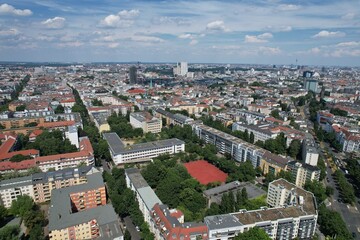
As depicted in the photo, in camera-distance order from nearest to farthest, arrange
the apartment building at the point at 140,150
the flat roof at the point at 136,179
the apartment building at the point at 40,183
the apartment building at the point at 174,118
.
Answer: the apartment building at the point at 40,183 < the flat roof at the point at 136,179 < the apartment building at the point at 140,150 < the apartment building at the point at 174,118

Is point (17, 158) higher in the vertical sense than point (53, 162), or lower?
higher

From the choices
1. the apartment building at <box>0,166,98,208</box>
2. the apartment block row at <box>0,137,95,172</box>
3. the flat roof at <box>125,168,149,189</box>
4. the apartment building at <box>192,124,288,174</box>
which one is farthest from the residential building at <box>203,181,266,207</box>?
the apartment block row at <box>0,137,95,172</box>

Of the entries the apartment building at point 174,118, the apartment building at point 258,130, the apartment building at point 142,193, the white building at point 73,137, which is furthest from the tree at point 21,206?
the apartment building at point 258,130

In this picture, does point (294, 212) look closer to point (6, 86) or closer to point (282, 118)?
point (282, 118)

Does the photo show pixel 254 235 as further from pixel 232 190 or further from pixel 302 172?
pixel 302 172

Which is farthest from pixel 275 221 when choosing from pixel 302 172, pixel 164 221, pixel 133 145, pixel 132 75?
pixel 132 75

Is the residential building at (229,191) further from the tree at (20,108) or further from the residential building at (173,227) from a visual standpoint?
the tree at (20,108)

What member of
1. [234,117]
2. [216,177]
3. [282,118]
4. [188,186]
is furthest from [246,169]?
[282,118]
